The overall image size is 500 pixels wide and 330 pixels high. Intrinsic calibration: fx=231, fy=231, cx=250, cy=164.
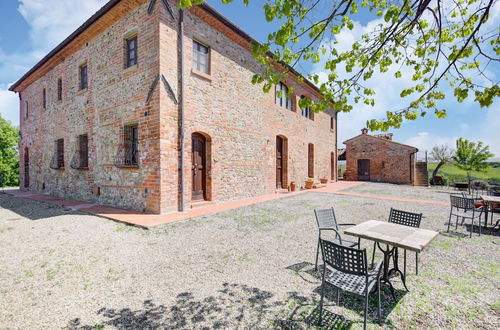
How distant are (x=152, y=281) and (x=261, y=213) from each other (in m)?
4.38

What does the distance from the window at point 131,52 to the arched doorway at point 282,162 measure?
7.44 meters

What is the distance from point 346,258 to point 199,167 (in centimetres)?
651

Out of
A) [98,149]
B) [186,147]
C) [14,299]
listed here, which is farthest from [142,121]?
[14,299]

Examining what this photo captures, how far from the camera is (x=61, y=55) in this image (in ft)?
33.4

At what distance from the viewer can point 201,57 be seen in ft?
26.0

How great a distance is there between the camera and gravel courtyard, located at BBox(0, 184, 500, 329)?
2316 mm

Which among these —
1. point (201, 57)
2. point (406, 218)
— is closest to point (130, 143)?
point (201, 57)

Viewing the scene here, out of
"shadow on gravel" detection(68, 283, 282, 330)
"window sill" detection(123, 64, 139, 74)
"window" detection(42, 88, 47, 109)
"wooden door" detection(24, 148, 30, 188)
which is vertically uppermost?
"window" detection(42, 88, 47, 109)

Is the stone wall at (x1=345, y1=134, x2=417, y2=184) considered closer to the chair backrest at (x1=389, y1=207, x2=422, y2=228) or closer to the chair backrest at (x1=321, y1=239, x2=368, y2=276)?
the chair backrest at (x1=389, y1=207, x2=422, y2=228)

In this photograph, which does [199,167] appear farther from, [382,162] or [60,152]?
[382,162]

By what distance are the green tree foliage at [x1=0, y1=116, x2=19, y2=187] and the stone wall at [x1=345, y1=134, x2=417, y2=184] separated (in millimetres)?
30051

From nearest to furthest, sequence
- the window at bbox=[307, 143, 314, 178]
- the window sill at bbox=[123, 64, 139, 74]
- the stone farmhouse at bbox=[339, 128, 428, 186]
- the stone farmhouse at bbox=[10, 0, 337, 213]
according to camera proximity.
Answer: the stone farmhouse at bbox=[10, 0, 337, 213]
the window sill at bbox=[123, 64, 139, 74]
the window at bbox=[307, 143, 314, 178]
the stone farmhouse at bbox=[339, 128, 428, 186]

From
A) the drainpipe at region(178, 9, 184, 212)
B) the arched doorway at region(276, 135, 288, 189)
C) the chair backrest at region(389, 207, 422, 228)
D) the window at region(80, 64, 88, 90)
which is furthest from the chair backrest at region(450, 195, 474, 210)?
the window at region(80, 64, 88, 90)

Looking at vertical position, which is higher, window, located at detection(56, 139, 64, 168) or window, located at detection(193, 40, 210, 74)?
window, located at detection(193, 40, 210, 74)
